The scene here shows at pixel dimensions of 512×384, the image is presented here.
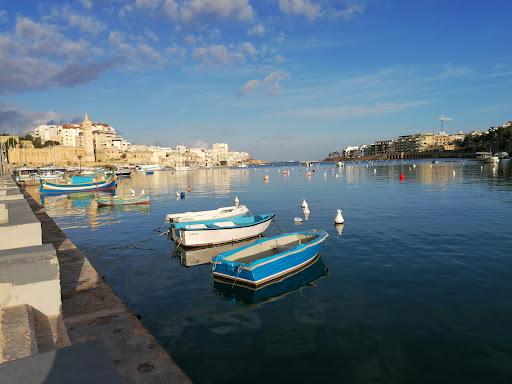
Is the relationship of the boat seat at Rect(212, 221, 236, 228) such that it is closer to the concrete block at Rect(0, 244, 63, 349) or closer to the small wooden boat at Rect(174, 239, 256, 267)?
the small wooden boat at Rect(174, 239, 256, 267)

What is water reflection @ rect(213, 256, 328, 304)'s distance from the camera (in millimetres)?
13375

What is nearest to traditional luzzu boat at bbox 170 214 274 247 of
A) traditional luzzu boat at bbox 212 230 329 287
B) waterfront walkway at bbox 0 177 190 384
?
traditional luzzu boat at bbox 212 230 329 287

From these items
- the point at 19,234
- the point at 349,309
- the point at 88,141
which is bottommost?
the point at 349,309

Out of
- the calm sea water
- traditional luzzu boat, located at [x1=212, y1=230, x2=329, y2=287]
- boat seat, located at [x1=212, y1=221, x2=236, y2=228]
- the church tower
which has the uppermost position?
the church tower

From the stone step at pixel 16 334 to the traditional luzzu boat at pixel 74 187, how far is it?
6337 cm

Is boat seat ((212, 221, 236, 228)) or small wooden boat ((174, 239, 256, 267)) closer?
small wooden boat ((174, 239, 256, 267))

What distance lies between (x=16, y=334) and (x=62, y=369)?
3021mm

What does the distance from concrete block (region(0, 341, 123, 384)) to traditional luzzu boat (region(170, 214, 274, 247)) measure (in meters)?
18.4

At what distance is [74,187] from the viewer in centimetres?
6425

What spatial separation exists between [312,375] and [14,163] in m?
197

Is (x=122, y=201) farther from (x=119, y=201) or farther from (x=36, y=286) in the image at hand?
(x=36, y=286)

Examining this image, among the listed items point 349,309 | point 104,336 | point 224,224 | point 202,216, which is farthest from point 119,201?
point 104,336

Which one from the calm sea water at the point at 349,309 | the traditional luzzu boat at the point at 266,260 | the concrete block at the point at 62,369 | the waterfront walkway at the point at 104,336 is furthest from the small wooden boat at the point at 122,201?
the concrete block at the point at 62,369

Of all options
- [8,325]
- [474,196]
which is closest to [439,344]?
[8,325]
